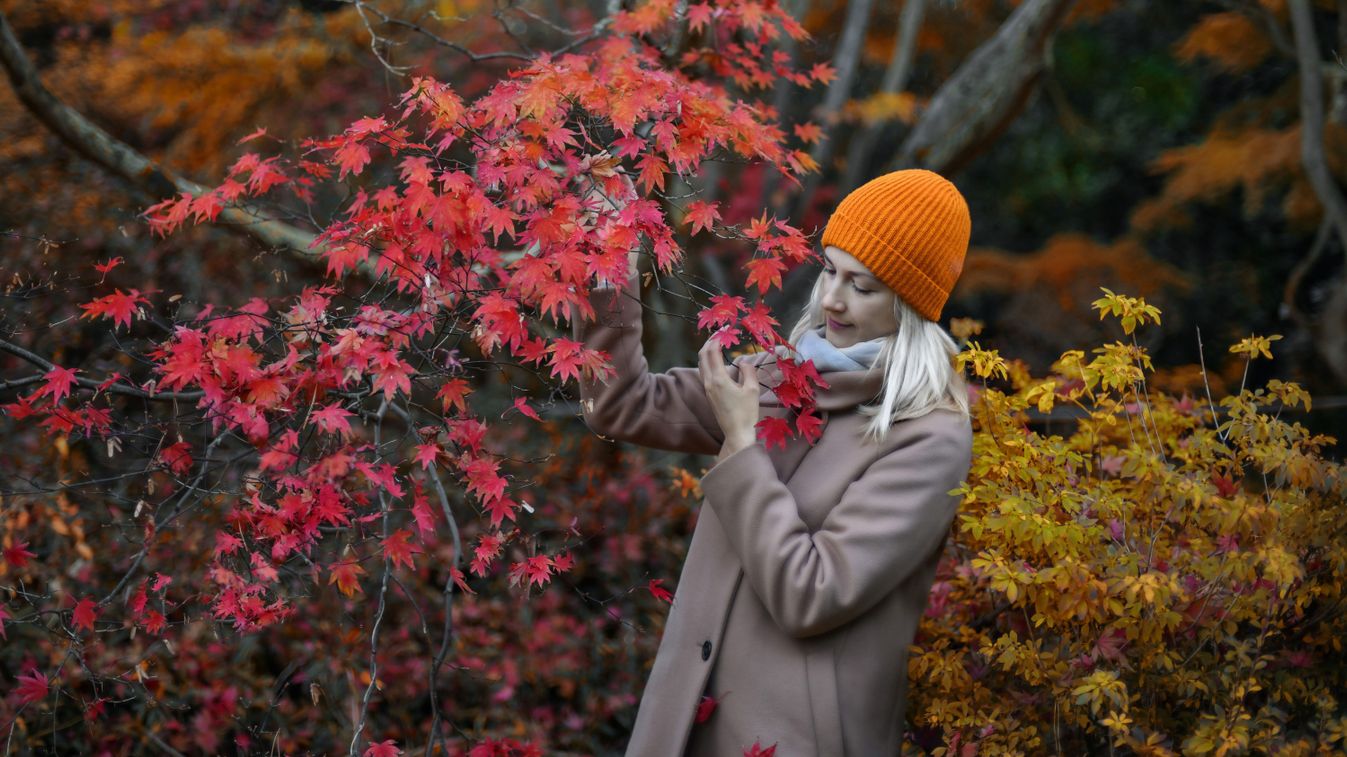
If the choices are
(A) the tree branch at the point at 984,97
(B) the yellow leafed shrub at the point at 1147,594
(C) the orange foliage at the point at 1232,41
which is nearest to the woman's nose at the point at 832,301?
(B) the yellow leafed shrub at the point at 1147,594

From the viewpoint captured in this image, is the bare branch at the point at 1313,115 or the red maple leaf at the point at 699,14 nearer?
the red maple leaf at the point at 699,14

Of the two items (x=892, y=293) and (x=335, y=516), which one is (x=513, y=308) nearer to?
(x=335, y=516)

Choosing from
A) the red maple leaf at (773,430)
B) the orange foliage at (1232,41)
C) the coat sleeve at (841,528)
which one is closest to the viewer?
the coat sleeve at (841,528)

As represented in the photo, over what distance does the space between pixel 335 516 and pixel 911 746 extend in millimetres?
1467

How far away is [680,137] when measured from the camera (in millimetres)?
2256

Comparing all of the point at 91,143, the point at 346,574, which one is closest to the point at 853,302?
the point at 346,574

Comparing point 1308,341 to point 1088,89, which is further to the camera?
point 1088,89

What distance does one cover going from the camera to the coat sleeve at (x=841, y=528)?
6.59 feet

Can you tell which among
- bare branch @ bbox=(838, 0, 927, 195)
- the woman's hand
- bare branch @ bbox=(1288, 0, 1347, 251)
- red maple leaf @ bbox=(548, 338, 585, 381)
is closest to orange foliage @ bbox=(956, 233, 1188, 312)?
bare branch @ bbox=(838, 0, 927, 195)

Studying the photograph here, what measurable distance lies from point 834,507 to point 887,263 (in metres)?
0.49

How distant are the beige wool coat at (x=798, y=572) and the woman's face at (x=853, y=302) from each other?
104 millimetres

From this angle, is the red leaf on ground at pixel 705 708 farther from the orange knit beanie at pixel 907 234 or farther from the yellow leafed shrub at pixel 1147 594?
the orange knit beanie at pixel 907 234

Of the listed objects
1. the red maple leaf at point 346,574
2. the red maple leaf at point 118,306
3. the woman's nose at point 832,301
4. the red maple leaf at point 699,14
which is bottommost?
the red maple leaf at point 346,574

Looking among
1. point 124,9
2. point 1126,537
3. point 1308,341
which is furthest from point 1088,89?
point 1126,537
